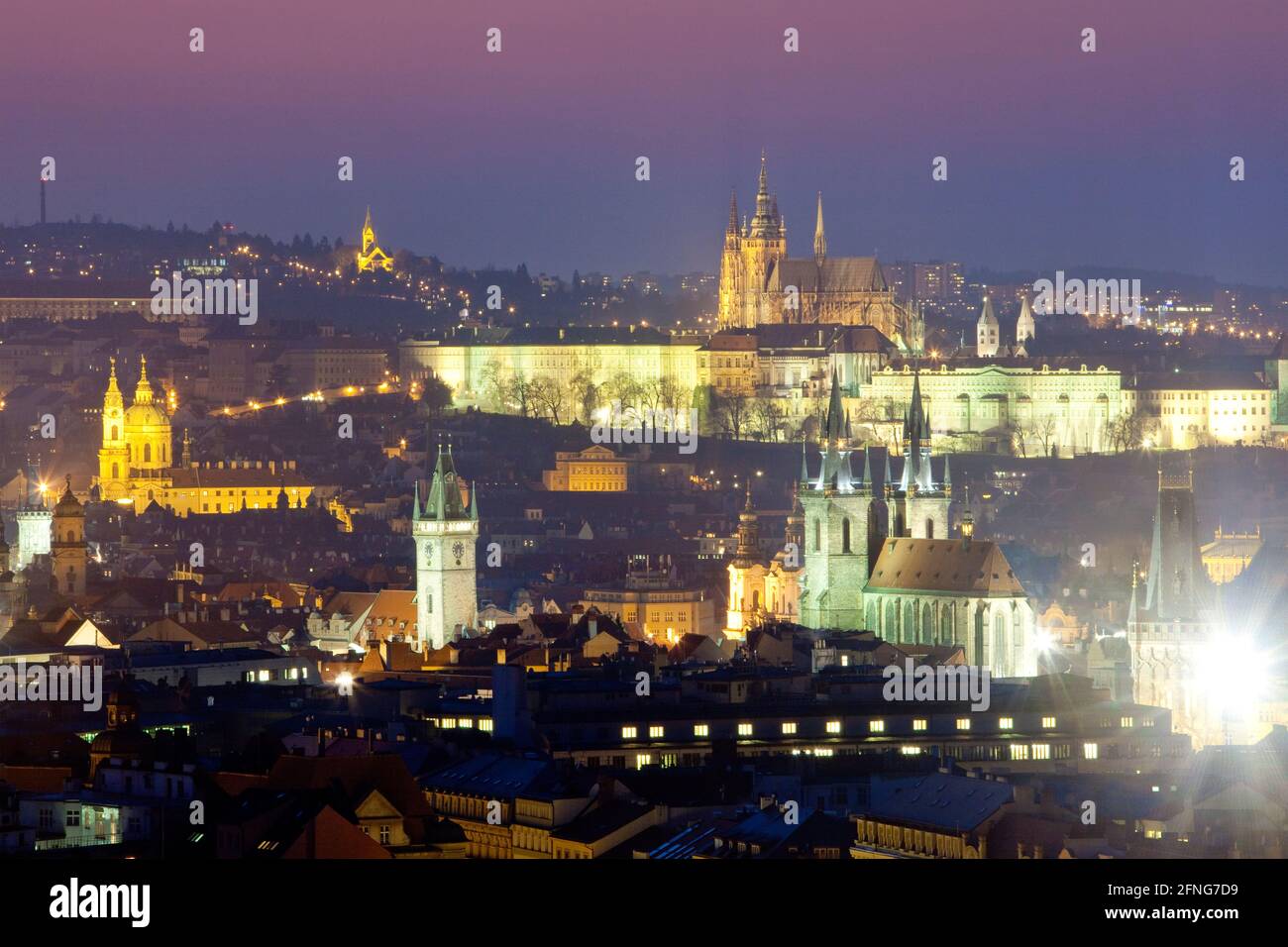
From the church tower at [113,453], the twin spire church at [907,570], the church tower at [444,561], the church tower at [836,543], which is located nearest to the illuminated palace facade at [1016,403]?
the church tower at [113,453]

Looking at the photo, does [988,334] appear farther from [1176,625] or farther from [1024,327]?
[1176,625]

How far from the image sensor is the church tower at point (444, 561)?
5522 centimetres

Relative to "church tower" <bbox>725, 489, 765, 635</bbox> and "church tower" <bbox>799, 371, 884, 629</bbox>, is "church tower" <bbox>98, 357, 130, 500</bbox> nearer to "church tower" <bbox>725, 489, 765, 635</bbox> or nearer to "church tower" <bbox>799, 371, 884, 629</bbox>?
"church tower" <bbox>725, 489, 765, 635</bbox>

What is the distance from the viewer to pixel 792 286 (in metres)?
135

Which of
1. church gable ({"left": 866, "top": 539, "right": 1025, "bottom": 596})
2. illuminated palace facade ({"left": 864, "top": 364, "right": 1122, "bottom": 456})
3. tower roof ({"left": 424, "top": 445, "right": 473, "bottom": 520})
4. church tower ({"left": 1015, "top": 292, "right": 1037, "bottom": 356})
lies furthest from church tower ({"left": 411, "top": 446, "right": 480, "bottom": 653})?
church tower ({"left": 1015, "top": 292, "right": 1037, "bottom": 356})

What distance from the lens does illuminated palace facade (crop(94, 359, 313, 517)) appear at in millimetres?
98688

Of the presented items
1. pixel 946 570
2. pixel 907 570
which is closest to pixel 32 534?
pixel 907 570

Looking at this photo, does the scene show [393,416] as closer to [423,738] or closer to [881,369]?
[881,369]

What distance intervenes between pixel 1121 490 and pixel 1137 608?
46.9 m

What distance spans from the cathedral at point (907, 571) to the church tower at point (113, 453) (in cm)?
4190

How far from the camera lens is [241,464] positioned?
348ft

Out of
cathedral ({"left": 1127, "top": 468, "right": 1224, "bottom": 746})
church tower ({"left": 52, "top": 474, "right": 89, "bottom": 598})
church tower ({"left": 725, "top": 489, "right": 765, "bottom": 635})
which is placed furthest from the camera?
church tower ({"left": 725, "top": 489, "right": 765, "bottom": 635})

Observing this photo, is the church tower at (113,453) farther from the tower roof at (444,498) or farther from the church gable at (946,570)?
the church gable at (946,570)
